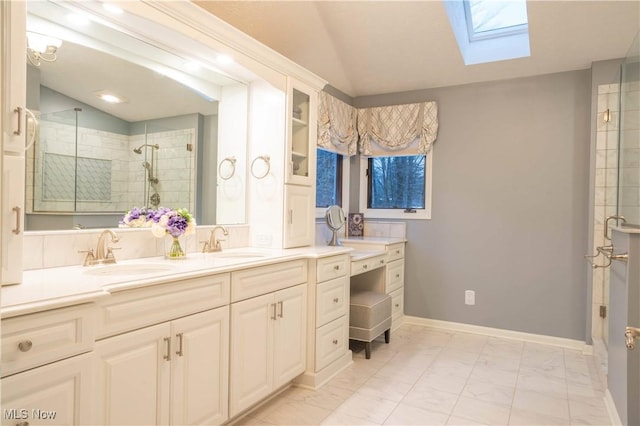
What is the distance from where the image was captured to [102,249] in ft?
6.22

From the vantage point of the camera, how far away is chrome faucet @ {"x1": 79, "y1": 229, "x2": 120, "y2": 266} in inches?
72.5

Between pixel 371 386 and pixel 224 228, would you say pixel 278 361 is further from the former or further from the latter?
pixel 224 228

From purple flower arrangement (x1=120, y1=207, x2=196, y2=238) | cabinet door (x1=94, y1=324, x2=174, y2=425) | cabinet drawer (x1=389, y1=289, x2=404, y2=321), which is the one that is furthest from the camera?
cabinet drawer (x1=389, y1=289, x2=404, y2=321)

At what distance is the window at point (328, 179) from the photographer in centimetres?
401

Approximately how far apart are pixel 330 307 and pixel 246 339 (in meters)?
0.81

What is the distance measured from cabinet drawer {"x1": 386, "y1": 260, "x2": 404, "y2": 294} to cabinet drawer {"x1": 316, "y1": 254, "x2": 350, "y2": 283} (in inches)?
34.7

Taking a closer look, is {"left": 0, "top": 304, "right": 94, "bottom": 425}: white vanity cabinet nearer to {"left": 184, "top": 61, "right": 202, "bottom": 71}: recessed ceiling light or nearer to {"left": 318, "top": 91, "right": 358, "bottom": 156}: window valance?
{"left": 184, "top": 61, "right": 202, "bottom": 71}: recessed ceiling light

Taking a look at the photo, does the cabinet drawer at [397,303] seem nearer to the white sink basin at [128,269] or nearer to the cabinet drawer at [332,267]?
the cabinet drawer at [332,267]

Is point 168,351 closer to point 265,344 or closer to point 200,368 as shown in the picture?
point 200,368

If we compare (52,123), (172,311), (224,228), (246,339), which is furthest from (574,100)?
(52,123)

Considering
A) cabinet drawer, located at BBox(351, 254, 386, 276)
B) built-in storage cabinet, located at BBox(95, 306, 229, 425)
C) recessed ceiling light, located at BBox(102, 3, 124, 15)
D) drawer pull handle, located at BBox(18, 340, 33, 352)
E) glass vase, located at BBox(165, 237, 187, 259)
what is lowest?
built-in storage cabinet, located at BBox(95, 306, 229, 425)

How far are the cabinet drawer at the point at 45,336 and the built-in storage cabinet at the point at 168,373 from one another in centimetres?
10

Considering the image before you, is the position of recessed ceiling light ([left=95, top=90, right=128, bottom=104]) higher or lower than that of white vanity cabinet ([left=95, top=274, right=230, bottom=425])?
higher

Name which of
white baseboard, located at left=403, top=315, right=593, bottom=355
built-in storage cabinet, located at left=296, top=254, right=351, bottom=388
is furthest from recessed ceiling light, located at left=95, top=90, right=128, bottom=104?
white baseboard, located at left=403, top=315, right=593, bottom=355
